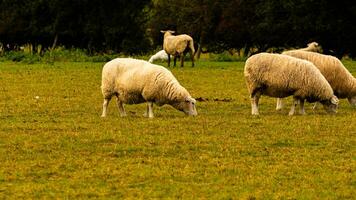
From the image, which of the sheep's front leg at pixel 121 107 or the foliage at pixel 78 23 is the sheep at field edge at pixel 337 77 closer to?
the sheep's front leg at pixel 121 107

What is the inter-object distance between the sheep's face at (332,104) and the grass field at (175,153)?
0.23 meters

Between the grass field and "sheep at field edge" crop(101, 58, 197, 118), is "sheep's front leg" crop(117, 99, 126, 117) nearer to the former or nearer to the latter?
"sheep at field edge" crop(101, 58, 197, 118)

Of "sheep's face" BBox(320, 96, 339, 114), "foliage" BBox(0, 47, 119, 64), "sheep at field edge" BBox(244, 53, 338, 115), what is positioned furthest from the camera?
"foliage" BBox(0, 47, 119, 64)

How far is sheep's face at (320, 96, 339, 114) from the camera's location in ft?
67.4

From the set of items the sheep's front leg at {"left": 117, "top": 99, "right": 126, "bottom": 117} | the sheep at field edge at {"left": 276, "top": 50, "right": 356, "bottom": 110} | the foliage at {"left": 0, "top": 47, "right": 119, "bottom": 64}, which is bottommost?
the foliage at {"left": 0, "top": 47, "right": 119, "bottom": 64}

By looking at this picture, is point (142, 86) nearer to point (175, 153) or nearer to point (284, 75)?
point (284, 75)

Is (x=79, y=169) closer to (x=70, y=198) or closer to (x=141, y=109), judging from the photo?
(x=70, y=198)

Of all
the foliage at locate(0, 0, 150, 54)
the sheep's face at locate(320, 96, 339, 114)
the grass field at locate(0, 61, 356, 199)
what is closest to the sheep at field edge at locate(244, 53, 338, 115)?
the sheep's face at locate(320, 96, 339, 114)

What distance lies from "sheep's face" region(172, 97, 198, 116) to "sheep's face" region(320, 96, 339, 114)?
2905mm

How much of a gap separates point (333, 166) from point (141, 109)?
33.3 ft

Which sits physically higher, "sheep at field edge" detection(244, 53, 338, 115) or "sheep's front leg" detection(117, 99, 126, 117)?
"sheep at field edge" detection(244, 53, 338, 115)

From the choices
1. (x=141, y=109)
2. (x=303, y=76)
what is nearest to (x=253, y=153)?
(x=303, y=76)

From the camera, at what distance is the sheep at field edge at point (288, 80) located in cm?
2019

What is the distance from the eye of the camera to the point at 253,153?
14438mm
